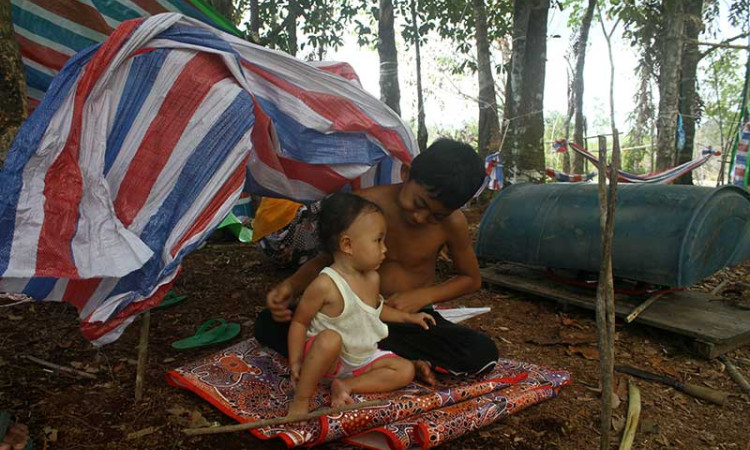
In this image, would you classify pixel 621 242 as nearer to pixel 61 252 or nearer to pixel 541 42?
pixel 61 252

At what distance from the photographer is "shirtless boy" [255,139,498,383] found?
2129mm

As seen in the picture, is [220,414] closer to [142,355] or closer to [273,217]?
[142,355]

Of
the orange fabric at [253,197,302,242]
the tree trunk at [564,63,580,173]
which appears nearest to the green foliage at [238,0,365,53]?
the orange fabric at [253,197,302,242]

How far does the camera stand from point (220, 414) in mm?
2033

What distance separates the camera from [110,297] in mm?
1787

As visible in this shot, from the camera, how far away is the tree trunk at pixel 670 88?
826 cm

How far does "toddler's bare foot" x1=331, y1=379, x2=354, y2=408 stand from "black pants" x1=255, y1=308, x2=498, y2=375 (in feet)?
1.36

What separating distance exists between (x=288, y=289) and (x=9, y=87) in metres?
1.34

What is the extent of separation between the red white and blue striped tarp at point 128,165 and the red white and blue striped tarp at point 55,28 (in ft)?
3.39

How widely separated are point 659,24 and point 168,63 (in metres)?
12.2

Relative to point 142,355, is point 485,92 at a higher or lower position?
higher

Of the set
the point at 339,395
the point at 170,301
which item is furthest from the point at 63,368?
the point at 339,395

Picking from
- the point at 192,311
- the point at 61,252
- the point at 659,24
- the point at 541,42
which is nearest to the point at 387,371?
the point at 61,252

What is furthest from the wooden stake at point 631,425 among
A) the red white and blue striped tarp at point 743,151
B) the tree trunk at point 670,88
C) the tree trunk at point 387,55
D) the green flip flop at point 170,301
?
the tree trunk at point 670,88
